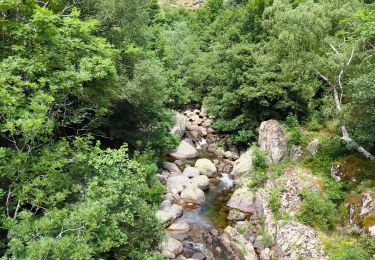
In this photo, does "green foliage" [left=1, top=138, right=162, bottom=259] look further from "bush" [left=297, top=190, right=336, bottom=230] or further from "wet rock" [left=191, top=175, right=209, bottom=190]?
"wet rock" [left=191, top=175, right=209, bottom=190]

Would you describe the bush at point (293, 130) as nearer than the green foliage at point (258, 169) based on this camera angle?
No

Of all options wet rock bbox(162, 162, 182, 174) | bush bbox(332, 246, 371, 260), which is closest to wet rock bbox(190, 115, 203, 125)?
wet rock bbox(162, 162, 182, 174)

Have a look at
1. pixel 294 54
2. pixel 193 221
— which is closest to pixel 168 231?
pixel 193 221

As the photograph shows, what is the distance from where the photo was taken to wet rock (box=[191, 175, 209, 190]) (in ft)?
78.9

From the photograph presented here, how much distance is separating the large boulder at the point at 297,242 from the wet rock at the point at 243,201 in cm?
462

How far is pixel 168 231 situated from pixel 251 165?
8.90m

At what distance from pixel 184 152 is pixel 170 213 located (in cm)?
1019

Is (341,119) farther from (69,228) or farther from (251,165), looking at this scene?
(69,228)

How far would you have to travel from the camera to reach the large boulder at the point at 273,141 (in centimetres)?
2314

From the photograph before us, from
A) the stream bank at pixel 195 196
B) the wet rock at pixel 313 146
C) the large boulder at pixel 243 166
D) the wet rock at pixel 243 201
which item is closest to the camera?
the stream bank at pixel 195 196

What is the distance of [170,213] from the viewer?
19625 mm

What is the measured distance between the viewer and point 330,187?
59.2 feet

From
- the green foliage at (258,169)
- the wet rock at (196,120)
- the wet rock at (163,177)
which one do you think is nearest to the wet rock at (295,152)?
the green foliage at (258,169)

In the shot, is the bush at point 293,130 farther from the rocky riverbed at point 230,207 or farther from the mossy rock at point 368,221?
the mossy rock at point 368,221
